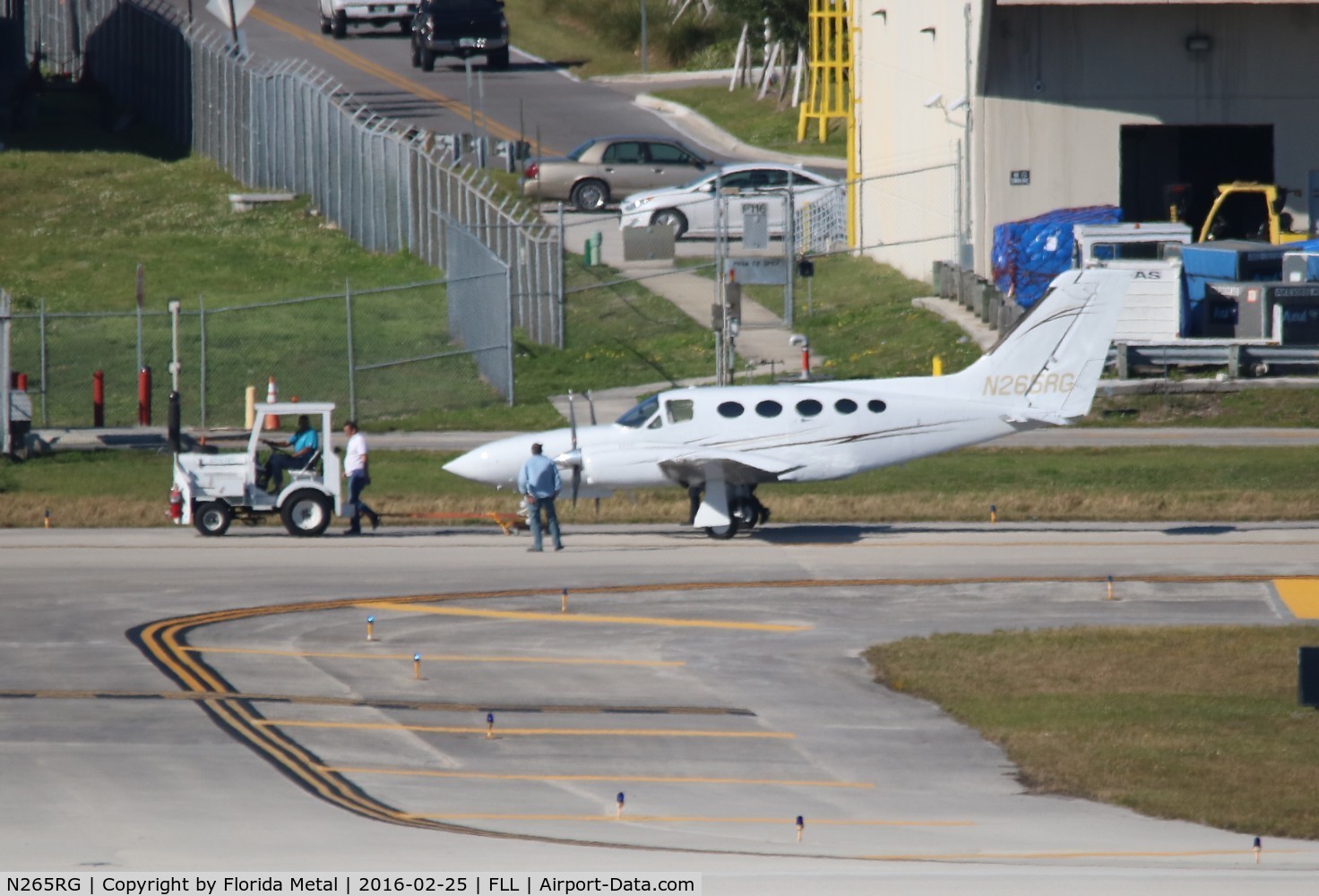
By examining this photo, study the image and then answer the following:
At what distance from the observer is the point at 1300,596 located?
2416cm

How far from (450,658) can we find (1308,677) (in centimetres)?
916

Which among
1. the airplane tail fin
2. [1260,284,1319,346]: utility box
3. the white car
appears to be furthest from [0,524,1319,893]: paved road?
the white car

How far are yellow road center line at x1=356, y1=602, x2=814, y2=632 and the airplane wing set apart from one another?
190 inches

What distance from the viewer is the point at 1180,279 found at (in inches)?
1538

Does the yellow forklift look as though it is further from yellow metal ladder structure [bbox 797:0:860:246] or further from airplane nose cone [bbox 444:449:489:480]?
airplane nose cone [bbox 444:449:489:480]

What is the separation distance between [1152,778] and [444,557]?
12720 mm

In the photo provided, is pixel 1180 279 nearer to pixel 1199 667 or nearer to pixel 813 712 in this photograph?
pixel 1199 667

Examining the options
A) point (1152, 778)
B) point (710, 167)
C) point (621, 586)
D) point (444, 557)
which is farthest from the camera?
point (710, 167)

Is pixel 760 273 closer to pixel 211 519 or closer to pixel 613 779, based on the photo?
pixel 211 519

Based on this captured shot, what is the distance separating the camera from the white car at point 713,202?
50.3 m

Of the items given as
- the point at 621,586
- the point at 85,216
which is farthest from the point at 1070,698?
the point at 85,216

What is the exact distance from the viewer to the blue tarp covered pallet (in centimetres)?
4194

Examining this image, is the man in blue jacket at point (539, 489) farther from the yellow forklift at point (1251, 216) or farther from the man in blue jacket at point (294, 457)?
the yellow forklift at point (1251, 216)

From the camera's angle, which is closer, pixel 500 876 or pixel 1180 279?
pixel 500 876
